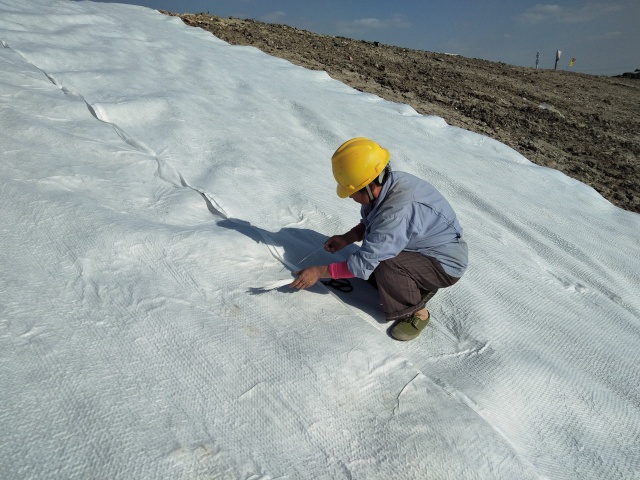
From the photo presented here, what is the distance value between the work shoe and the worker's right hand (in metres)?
0.42

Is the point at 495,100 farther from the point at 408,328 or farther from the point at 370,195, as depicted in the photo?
the point at 408,328

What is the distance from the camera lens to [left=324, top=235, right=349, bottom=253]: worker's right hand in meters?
1.90

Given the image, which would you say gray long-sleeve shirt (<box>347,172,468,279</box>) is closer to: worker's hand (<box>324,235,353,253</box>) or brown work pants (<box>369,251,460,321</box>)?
brown work pants (<box>369,251,460,321</box>)

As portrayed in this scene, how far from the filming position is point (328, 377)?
1316 millimetres

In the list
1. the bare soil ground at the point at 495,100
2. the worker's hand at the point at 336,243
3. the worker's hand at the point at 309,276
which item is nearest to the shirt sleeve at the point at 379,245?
the worker's hand at the point at 309,276

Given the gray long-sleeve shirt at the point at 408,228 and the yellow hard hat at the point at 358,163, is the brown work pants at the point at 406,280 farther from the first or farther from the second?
the yellow hard hat at the point at 358,163

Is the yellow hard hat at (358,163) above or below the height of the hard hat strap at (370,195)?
above

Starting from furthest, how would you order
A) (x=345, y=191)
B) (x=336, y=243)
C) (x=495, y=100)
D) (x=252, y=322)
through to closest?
1. (x=495, y=100)
2. (x=336, y=243)
3. (x=345, y=191)
4. (x=252, y=322)

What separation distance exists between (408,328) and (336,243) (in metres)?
0.49

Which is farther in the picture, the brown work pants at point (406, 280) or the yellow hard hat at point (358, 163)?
the brown work pants at point (406, 280)

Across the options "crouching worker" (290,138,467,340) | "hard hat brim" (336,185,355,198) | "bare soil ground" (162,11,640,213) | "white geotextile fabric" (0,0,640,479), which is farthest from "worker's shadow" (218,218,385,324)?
"bare soil ground" (162,11,640,213)

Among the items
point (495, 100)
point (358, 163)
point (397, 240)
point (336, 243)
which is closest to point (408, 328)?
point (397, 240)

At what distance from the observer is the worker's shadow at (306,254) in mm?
1748

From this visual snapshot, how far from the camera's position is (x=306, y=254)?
1955 millimetres
